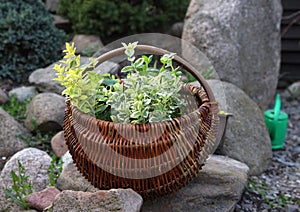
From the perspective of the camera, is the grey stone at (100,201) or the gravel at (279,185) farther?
the gravel at (279,185)

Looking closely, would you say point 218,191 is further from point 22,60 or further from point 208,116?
point 22,60

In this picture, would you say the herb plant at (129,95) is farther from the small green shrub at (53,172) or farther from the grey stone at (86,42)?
the grey stone at (86,42)

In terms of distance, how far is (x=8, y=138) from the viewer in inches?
120

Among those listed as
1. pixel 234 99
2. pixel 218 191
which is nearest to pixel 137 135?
pixel 218 191

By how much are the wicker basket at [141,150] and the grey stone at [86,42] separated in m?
2.49

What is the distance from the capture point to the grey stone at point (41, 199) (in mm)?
2271

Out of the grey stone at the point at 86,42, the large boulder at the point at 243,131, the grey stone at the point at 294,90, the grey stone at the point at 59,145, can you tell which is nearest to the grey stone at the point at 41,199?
the grey stone at the point at 59,145

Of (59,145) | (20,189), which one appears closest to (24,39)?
(59,145)

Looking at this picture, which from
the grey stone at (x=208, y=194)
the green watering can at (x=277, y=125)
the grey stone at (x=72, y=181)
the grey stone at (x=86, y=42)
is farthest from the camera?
the grey stone at (x=86, y=42)

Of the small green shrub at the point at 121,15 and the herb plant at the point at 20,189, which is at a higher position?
the small green shrub at the point at 121,15

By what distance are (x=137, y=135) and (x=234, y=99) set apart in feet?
5.18

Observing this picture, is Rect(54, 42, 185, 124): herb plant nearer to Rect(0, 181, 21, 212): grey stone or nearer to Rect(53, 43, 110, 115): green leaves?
Rect(53, 43, 110, 115): green leaves

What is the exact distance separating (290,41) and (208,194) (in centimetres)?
315

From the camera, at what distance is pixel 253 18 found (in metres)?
3.81
